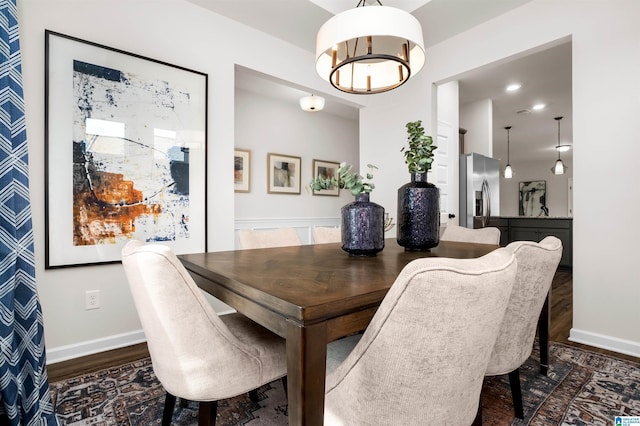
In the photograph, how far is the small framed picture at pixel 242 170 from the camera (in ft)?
13.8

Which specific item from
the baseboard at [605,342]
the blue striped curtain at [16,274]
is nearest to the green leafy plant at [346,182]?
the blue striped curtain at [16,274]

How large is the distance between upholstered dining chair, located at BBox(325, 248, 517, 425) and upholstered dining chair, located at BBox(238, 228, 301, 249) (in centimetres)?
136

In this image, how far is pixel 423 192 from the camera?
158cm

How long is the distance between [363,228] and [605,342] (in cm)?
210

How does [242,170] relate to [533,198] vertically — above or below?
above

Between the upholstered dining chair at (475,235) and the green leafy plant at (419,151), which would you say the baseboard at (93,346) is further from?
the upholstered dining chair at (475,235)

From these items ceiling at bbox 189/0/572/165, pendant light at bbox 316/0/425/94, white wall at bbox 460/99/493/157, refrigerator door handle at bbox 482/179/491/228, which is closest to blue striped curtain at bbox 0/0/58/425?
pendant light at bbox 316/0/425/94

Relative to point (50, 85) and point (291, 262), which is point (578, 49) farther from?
point (50, 85)

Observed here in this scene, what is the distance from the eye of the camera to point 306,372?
0.71 meters

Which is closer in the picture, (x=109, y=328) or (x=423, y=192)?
(x=423, y=192)

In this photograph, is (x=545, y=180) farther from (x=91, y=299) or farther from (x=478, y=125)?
(x=91, y=299)

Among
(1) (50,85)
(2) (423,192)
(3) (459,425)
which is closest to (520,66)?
(2) (423,192)

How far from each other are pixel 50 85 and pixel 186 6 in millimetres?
1188

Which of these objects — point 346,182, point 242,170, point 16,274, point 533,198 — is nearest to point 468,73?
point 346,182
